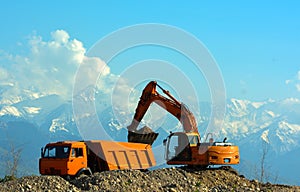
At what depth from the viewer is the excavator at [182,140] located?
117 feet

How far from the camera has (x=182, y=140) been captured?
3700 centimetres

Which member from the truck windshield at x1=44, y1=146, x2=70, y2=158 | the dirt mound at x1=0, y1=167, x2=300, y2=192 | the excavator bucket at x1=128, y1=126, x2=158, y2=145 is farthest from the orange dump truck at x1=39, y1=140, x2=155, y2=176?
the dirt mound at x1=0, y1=167, x2=300, y2=192

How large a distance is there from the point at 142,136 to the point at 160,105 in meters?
3.55

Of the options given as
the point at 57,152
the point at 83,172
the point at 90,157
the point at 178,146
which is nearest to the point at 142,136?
the point at 178,146

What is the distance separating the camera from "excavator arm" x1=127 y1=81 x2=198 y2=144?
38.0 metres

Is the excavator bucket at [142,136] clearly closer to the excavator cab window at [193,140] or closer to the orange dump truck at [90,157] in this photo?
the orange dump truck at [90,157]

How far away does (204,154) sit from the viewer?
117 ft

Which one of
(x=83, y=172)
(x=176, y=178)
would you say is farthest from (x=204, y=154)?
(x=83, y=172)

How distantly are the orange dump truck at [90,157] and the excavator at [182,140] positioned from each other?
151 centimetres

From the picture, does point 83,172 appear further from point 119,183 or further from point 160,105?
point 160,105

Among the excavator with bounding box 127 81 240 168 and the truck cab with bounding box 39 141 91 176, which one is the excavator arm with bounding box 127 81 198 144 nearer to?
the excavator with bounding box 127 81 240 168

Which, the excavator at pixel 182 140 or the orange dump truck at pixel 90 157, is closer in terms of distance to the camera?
the orange dump truck at pixel 90 157

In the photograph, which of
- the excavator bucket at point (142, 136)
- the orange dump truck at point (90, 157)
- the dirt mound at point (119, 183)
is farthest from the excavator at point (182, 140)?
the dirt mound at point (119, 183)

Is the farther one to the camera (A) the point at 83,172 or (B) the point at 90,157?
(B) the point at 90,157
